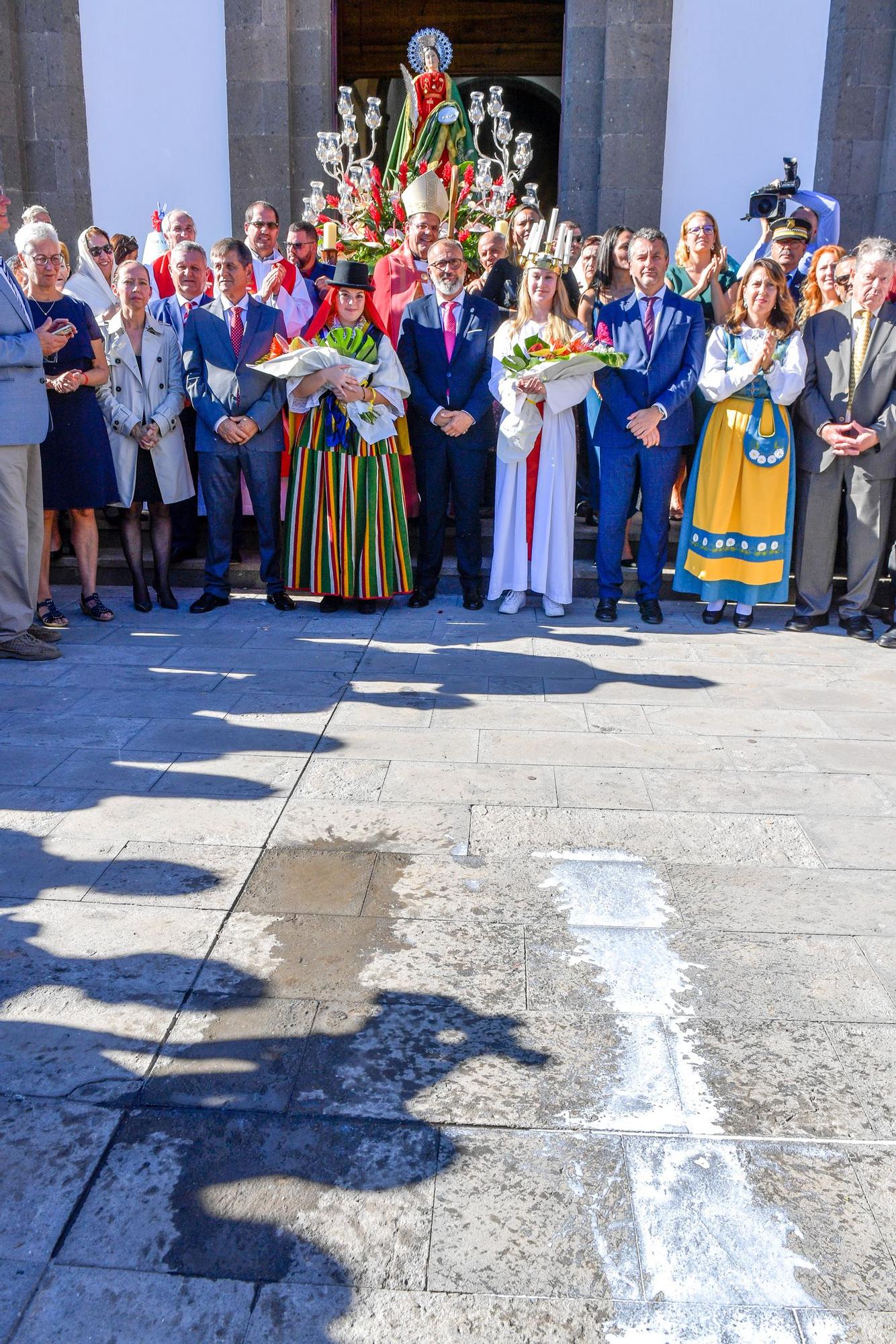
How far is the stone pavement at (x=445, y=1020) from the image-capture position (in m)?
1.89

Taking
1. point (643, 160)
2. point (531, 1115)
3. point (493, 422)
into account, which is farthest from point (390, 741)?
point (643, 160)

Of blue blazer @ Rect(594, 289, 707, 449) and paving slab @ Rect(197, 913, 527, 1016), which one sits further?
blue blazer @ Rect(594, 289, 707, 449)

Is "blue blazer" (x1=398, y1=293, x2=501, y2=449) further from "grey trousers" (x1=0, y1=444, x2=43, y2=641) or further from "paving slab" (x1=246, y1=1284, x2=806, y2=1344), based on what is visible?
"paving slab" (x1=246, y1=1284, x2=806, y2=1344)

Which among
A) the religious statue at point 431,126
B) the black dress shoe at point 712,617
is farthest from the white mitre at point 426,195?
the black dress shoe at point 712,617

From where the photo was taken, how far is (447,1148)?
2.18m

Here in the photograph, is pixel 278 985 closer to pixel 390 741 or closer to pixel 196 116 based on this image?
pixel 390 741

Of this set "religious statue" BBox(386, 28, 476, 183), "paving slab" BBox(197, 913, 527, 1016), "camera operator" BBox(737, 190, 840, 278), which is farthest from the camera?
"religious statue" BBox(386, 28, 476, 183)

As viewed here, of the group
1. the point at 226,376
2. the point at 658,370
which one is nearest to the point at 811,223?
the point at 658,370

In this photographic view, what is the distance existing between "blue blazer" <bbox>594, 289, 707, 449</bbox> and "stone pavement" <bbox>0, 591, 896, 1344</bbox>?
1822 millimetres

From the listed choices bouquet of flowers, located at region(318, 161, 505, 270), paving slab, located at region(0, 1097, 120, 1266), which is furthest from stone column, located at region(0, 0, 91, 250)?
paving slab, located at region(0, 1097, 120, 1266)

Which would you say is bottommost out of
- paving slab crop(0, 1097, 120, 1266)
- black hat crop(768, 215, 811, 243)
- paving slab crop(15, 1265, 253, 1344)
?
paving slab crop(15, 1265, 253, 1344)

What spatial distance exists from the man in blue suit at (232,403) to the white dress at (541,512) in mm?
1168

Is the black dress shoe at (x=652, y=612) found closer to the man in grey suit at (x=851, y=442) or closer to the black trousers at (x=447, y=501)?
the man in grey suit at (x=851, y=442)

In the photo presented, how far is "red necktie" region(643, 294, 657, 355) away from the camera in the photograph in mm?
5875
